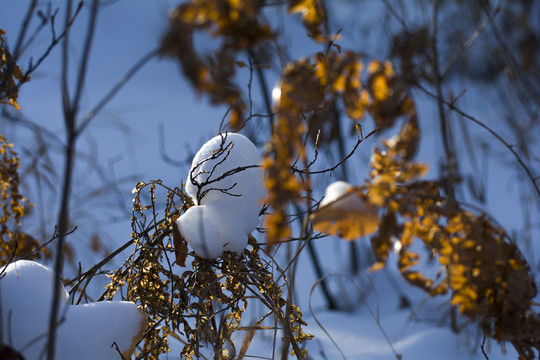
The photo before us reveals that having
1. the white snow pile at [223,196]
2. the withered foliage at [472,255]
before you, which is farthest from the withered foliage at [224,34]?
the withered foliage at [472,255]

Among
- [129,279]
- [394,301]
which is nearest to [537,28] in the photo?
[394,301]

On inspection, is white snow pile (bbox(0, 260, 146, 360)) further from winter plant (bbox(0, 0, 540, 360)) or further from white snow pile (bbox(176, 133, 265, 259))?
white snow pile (bbox(176, 133, 265, 259))

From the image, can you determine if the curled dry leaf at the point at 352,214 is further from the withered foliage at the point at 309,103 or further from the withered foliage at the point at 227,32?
the withered foliage at the point at 227,32

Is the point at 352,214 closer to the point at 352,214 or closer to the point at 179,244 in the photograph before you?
the point at 352,214

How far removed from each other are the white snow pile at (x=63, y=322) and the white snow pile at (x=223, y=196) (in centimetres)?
17

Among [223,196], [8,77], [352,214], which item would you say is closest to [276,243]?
[352,214]

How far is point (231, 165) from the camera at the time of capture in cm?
88

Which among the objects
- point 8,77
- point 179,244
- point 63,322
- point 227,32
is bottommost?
point 63,322

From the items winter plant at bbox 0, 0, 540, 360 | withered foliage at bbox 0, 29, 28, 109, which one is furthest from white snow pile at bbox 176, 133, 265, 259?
withered foliage at bbox 0, 29, 28, 109

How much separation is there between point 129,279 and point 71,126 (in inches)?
17.7

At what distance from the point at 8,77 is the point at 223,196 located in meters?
0.40

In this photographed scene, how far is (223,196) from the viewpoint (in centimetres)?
87

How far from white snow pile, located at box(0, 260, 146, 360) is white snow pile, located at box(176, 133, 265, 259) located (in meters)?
0.17

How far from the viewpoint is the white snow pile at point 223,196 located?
82cm
